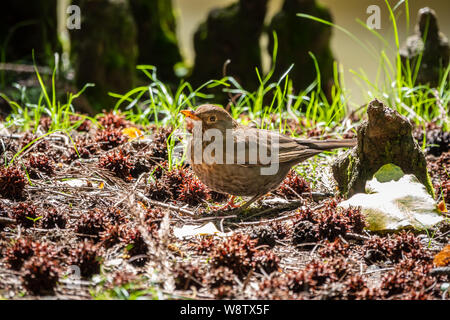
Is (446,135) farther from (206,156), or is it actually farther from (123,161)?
(123,161)

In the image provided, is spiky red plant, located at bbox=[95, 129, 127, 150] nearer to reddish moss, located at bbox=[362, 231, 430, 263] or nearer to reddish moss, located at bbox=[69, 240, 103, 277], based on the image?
reddish moss, located at bbox=[69, 240, 103, 277]

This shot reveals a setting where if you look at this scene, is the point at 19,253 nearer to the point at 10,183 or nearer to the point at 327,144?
the point at 10,183

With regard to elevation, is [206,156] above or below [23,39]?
below

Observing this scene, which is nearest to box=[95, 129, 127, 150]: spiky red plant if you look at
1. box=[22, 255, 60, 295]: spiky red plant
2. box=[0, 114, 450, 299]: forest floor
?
box=[0, 114, 450, 299]: forest floor

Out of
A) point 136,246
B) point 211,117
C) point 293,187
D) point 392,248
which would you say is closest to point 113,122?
point 211,117

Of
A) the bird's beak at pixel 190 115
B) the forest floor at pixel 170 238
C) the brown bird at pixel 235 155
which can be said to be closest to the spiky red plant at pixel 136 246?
the forest floor at pixel 170 238

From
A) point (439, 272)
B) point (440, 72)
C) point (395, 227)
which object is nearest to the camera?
point (439, 272)

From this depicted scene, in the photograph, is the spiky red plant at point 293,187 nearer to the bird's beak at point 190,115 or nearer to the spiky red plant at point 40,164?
the bird's beak at point 190,115
